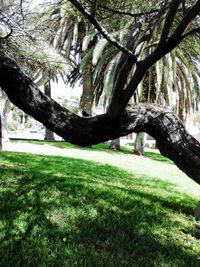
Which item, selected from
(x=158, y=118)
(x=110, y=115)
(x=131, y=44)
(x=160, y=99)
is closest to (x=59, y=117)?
(x=110, y=115)

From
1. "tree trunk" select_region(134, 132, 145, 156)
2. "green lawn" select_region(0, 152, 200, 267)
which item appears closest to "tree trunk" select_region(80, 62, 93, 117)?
"tree trunk" select_region(134, 132, 145, 156)

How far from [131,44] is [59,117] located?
169 centimetres

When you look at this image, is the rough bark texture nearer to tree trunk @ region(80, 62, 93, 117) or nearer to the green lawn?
the green lawn

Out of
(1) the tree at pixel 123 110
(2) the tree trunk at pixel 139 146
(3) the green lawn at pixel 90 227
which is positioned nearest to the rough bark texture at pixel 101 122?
(1) the tree at pixel 123 110

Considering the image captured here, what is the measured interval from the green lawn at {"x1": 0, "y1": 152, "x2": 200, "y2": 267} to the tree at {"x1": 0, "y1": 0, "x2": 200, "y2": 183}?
1.07m

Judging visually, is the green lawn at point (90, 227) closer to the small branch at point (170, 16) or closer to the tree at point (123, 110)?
the tree at point (123, 110)

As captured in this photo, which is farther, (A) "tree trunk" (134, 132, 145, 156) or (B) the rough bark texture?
(A) "tree trunk" (134, 132, 145, 156)

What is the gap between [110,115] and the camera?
3729 mm

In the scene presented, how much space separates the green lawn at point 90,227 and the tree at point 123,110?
3.52 ft

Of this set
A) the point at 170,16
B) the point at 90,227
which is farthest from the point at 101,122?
the point at 90,227

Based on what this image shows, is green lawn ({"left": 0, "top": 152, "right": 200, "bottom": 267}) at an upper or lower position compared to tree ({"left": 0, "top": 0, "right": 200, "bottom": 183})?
lower

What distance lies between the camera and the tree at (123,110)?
338 centimetres

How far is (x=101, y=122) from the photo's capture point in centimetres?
378

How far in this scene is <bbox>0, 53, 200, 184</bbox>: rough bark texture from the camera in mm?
3596
